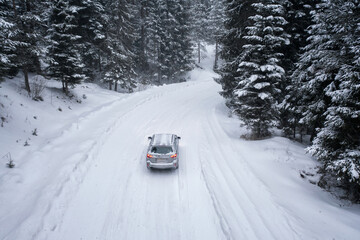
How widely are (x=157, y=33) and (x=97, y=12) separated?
14.7 m

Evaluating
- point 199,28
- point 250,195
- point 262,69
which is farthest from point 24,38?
point 199,28

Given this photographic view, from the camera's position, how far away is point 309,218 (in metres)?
7.01

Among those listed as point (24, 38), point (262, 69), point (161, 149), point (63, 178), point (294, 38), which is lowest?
point (63, 178)

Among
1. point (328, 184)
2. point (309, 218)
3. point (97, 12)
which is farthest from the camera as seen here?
point (97, 12)

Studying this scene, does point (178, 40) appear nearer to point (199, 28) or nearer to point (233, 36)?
point (199, 28)

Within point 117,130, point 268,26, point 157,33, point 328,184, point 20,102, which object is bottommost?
point 328,184

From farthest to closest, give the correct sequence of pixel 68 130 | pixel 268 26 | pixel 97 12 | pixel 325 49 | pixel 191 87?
1. pixel 191 87
2. pixel 97 12
3. pixel 68 130
4. pixel 268 26
5. pixel 325 49

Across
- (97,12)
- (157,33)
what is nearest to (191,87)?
(157,33)

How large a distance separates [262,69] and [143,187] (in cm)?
945

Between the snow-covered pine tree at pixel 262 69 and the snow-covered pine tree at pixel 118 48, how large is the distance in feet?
59.5

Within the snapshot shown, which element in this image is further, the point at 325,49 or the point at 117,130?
the point at 117,130

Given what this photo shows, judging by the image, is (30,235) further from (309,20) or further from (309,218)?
(309,20)

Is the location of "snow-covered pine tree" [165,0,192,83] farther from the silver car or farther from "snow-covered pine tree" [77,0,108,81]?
the silver car

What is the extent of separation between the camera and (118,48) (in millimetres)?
26047
